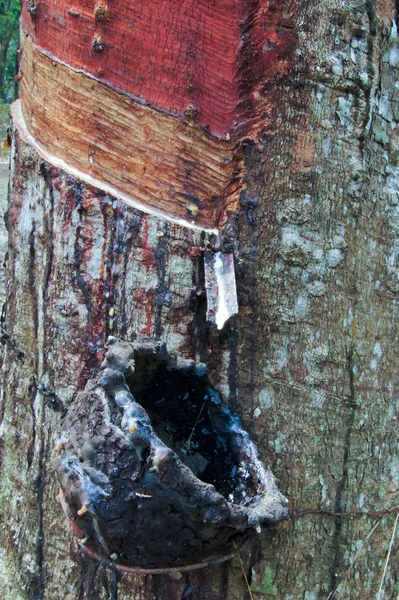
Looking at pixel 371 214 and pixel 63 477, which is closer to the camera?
pixel 63 477

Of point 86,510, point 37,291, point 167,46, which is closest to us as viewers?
point 86,510

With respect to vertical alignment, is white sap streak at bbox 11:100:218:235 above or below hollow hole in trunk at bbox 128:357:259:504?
above

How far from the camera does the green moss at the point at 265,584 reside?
117 cm

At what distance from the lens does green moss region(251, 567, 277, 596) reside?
117 centimetres

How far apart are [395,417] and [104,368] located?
2.25ft

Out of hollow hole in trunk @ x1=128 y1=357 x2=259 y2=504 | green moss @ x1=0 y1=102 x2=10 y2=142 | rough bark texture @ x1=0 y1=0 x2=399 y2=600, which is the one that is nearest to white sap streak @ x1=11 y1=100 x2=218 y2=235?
rough bark texture @ x1=0 y1=0 x2=399 y2=600

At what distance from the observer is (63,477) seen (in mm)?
1001

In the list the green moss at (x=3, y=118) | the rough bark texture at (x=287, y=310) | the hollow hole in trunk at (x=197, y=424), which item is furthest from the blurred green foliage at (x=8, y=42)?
the hollow hole in trunk at (x=197, y=424)

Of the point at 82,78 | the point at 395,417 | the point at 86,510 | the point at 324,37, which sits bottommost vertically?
the point at 86,510

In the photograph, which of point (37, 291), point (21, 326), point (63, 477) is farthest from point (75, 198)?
point (63, 477)

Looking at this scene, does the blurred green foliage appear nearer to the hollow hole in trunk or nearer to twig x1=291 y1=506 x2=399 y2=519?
the hollow hole in trunk

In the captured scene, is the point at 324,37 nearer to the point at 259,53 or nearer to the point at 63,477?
the point at 259,53

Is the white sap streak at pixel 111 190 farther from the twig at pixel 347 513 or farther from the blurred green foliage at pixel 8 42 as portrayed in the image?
the blurred green foliage at pixel 8 42

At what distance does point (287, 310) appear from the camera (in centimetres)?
121
